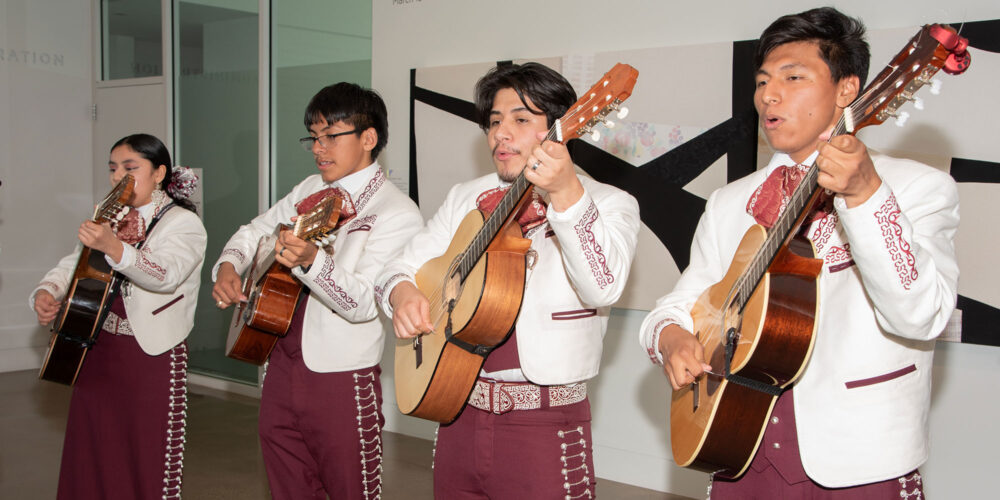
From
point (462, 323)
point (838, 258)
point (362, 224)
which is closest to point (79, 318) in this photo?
point (362, 224)

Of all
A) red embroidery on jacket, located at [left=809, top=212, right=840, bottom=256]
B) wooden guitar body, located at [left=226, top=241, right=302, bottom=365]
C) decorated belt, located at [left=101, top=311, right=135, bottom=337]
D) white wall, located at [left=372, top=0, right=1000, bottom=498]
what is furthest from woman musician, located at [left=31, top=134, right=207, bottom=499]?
red embroidery on jacket, located at [left=809, top=212, right=840, bottom=256]

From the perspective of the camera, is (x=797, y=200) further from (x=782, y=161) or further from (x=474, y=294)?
(x=474, y=294)

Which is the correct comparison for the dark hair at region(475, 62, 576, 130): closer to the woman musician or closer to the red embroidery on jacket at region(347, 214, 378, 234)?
the red embroidery on jacket at region(347, 214, 378, 234)

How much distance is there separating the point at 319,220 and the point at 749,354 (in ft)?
4.97

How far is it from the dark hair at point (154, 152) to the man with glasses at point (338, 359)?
688 mm

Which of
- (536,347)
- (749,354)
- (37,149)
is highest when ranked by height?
(37,149)

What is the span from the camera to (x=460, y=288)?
1.95 metres

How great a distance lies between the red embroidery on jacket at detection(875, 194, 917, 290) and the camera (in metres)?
1.29

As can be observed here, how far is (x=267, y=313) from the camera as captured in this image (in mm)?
2646

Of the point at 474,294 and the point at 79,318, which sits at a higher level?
the point at 474,294

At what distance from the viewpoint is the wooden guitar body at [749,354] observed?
1439mm

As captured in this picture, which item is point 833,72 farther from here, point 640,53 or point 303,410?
point 640,53

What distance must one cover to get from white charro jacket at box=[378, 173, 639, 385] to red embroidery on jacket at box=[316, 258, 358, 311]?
29.3 inches

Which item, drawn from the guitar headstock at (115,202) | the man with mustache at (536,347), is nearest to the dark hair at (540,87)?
the man with mustache at (536,347)
